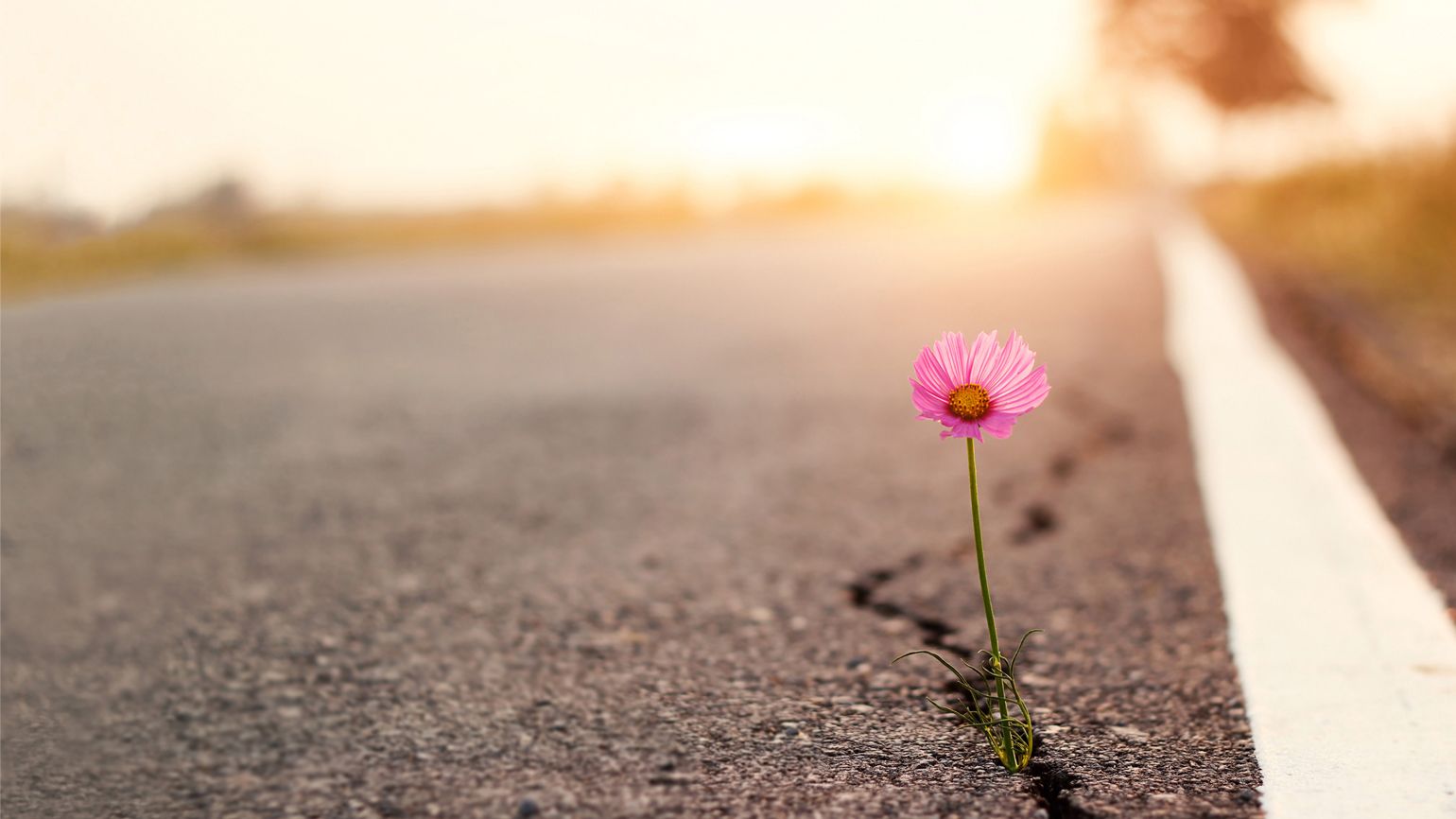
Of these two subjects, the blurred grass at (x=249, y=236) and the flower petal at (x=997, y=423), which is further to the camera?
the blurred grass at (x=249, y=236)

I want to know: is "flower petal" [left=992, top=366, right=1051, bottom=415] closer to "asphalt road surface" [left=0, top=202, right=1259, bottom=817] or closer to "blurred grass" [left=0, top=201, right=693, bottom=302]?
"asphalt road surface" [left=0, top=202, right=1259, bottom=817]

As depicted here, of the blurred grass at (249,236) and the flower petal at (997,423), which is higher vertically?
the blurred grass at (249,236)

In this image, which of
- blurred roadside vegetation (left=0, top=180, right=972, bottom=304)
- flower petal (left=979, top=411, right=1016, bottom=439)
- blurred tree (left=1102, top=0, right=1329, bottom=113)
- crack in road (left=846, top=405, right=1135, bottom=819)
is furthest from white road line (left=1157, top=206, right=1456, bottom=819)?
blurred tree (left=1102, top=0, right=1329, bottom=113)

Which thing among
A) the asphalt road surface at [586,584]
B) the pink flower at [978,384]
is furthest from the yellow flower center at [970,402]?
the asphalt road surface at [586,584]

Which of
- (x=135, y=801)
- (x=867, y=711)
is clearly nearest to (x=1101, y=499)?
(x=867, y=711)

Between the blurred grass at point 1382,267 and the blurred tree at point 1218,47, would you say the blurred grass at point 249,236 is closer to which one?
the blurred grass at point 1382,267

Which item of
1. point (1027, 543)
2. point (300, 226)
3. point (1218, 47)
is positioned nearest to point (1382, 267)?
point (1027, 543)
